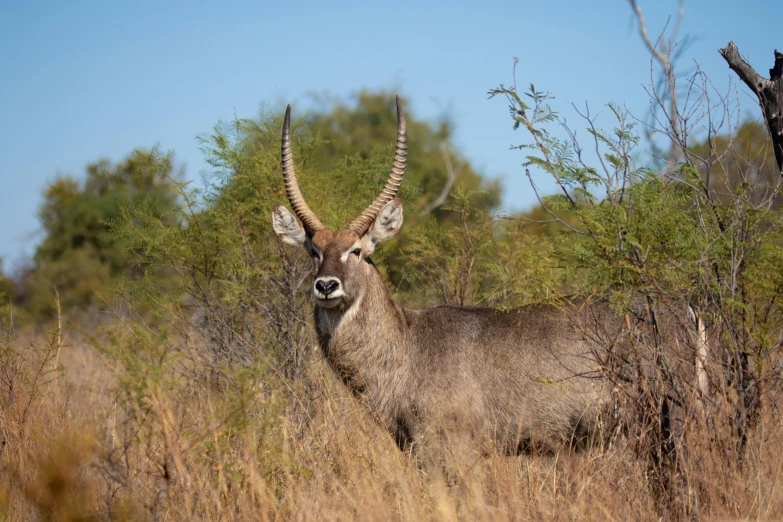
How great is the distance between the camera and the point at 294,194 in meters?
6.54

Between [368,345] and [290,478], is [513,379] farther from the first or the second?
[290,478]

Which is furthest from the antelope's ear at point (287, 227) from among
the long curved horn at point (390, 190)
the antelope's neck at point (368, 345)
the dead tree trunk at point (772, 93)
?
the dead tree trunk at point (772, 93)

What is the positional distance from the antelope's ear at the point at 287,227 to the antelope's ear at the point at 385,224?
55 centimetres

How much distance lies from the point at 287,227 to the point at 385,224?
0.81m

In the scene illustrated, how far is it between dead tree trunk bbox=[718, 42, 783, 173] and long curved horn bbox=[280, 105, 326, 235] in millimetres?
3231

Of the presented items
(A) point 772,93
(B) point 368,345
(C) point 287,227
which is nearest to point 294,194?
(C) point 287,227

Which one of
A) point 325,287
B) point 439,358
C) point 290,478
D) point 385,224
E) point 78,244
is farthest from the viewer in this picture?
point 78,244

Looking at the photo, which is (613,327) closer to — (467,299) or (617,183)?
(617,183)

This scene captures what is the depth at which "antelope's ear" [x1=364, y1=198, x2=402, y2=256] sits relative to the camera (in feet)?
21.0

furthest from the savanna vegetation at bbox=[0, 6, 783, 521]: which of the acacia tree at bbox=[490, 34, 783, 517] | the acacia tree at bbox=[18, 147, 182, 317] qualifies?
the acacia tree at bbox=[18, 147, 182, 317]

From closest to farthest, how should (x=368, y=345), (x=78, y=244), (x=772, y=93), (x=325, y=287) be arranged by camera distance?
(x=772, y=93) < (x=325, y=287) < (x=368, y=345) < (x=78, y=244)

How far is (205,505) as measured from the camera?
Answer: 14.1 ft

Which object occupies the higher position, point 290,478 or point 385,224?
point 385,224

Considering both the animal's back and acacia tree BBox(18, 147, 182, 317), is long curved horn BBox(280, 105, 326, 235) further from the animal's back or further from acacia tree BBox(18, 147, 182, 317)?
acacia tree BBox(18, 147, 182, 317)
